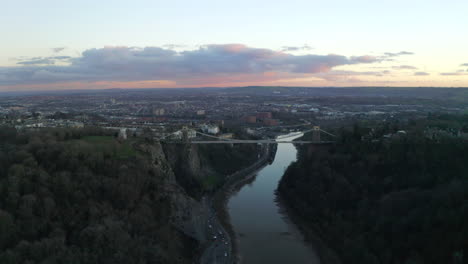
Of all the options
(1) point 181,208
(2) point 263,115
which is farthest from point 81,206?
(2) point 263,115

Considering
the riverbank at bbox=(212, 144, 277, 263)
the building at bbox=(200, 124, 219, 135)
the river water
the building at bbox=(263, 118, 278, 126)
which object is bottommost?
the river water

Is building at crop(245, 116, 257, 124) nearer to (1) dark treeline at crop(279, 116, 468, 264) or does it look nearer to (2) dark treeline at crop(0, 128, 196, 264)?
(1) dark treeline at crop(279, 116, 468, 264)

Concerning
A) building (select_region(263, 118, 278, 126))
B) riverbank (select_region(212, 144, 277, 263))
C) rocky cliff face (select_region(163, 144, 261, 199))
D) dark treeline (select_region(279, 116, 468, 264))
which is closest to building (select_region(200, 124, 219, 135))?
rocky cliff face (select_region(163, 144, 261, 199))

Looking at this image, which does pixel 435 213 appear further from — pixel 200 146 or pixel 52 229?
pixel 200 146

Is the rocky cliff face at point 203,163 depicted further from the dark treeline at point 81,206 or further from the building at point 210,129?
the dark treeline at point 81,206

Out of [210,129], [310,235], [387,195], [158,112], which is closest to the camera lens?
[387,195]

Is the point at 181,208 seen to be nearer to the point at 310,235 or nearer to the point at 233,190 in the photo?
the point at 310,235
